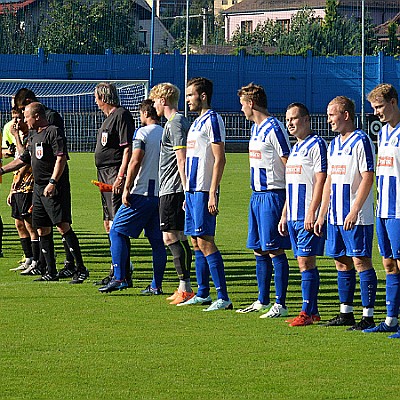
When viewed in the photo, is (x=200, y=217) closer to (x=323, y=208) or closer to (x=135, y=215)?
(x=135, y=215)

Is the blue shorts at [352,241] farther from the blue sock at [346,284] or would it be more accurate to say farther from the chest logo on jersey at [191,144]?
the chest logo on jersey at [191,144]

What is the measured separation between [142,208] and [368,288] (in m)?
2.85

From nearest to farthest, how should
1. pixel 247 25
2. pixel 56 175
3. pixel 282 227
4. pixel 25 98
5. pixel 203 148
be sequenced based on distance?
pixel 282 227 < pixel 203 148 < pixel 56 175 < pixel 25 98 < pixel 247 25

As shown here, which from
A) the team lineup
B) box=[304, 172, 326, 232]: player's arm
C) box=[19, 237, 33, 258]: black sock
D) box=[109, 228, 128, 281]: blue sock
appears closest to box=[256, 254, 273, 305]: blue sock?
the team lineup

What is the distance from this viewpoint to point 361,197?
8.09 m

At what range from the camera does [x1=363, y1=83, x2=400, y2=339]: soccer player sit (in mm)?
7898

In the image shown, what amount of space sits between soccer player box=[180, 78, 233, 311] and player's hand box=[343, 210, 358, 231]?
1.42 m

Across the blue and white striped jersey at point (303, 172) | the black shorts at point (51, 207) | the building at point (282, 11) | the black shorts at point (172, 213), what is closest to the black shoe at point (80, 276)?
the black shorts at point (51, 207)

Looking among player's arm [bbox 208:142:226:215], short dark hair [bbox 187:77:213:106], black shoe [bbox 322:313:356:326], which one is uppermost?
short dark hair [bbox 187:77:213:106]

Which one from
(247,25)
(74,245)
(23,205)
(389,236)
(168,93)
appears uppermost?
(247,25)

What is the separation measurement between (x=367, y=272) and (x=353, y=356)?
48.5 inches

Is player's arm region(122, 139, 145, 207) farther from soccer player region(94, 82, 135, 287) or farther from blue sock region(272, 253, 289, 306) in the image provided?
blue sock region(272, 253, 289, 306)

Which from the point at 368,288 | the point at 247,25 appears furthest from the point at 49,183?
the point at 247,25

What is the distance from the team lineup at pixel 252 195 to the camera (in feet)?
26.7
